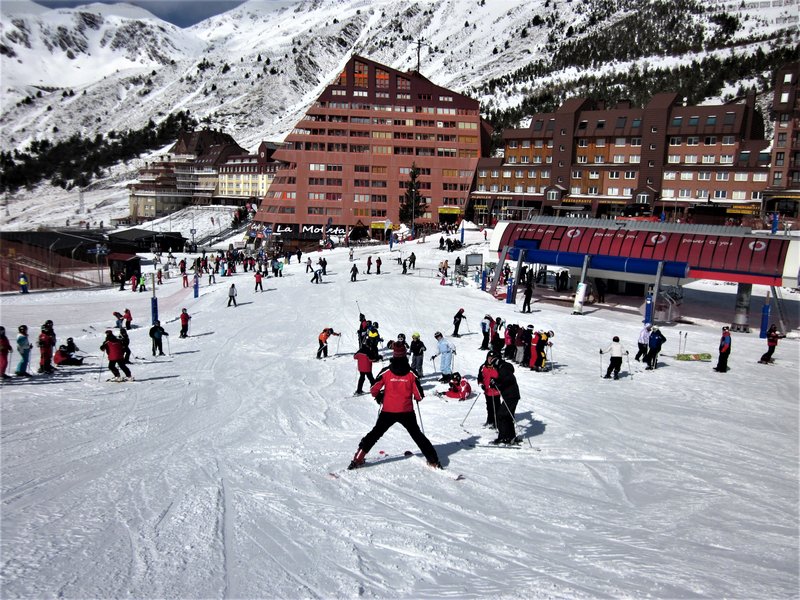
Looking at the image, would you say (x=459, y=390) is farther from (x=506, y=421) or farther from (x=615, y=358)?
(x=615, y=358)

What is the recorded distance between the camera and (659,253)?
25.8m

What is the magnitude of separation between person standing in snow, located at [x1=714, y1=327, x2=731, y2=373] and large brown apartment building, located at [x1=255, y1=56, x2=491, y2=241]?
187ft

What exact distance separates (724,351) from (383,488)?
12.8 meters

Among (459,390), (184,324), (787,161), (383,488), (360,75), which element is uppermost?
(360,75)

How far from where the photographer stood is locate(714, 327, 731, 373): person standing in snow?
51.8 ft

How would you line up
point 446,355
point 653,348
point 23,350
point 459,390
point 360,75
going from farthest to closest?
point 360,75 < point 653,348 < point 446,355 < point 23,350 < point 459,390

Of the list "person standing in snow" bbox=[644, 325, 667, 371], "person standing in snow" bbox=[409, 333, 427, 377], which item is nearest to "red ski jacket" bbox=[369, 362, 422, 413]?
"person standing in snow" bbox=[409, 333, 427, 377]

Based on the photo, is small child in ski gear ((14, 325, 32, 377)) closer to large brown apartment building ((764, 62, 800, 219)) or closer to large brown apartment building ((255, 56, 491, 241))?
large brown apartment building ((255, 56, 491, 241))

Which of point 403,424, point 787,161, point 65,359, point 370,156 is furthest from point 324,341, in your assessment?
point 370,156

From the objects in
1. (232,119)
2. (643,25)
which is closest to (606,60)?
(643,25)

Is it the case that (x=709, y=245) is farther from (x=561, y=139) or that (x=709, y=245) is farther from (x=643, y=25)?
(x=643, y=25)

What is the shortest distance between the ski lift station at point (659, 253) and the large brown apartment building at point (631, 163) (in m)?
26.7

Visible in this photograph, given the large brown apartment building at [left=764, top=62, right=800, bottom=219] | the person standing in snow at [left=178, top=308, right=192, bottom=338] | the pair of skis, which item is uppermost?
the large brown apartment building at [left=764, top=62, right=800, bottom=219]

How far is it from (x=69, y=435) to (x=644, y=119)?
6614 centimetres
